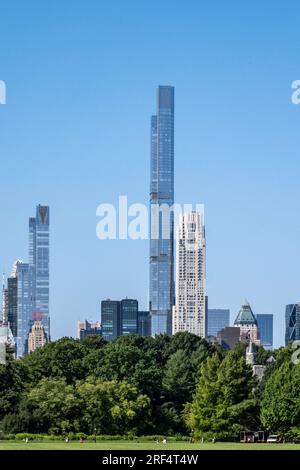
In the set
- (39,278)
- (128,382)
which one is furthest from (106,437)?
(39,278)

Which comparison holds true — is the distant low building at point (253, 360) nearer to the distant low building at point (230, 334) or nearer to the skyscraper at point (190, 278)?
the skyscraper at point (190, 278)

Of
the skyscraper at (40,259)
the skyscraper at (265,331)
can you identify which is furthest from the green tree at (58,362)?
the skyscraper at (265,331)

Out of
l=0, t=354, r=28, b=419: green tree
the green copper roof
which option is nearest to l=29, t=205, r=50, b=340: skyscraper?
the green copper roof

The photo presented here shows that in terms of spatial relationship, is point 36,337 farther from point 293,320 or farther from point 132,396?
point 132,396

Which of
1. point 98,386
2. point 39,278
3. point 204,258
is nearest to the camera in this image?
point 98,386

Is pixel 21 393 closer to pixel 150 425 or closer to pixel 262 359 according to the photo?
pixel 150 425

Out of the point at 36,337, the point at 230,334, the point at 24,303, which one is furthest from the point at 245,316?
the point at 36,337
